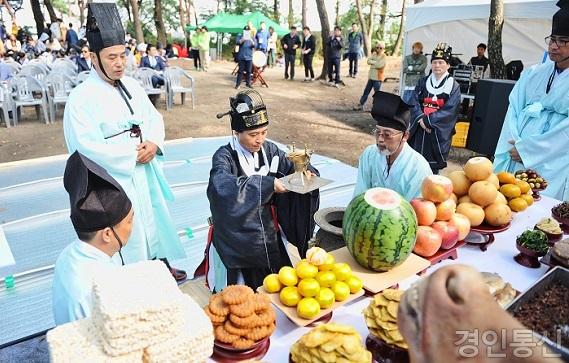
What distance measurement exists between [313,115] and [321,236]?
10279 millimetres

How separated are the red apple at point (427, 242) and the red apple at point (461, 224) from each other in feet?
0.72

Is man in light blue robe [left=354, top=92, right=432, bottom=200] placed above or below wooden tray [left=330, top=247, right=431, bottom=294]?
above

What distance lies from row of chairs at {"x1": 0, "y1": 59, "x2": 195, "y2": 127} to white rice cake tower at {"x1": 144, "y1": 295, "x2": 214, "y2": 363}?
10459mm

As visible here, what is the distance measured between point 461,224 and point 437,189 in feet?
0.84

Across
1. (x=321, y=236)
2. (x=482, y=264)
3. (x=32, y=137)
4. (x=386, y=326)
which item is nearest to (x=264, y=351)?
(x=386, y=326)

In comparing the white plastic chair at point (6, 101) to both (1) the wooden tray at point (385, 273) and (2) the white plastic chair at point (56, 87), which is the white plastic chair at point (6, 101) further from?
(1) the wooden tray at point (385, 273)

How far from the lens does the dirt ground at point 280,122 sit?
29.0 feet

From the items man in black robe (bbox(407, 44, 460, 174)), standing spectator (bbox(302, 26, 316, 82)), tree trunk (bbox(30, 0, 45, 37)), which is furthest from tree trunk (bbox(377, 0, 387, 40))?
man in black robe (bbox(407, 44, 460, 174))

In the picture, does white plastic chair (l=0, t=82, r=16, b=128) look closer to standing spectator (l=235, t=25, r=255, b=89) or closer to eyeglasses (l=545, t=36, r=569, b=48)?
standing spectator (l=235, t=25, r=255, b=89)

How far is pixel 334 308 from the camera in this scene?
1.73 metres

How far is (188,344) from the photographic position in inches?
50.3

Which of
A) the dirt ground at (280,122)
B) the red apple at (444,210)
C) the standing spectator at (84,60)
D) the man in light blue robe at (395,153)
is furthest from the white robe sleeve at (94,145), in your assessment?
the standing spectator at (84,60)

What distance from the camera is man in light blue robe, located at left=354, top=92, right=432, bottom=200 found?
2.83 meters

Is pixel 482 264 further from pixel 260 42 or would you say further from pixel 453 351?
pixel 260 42
